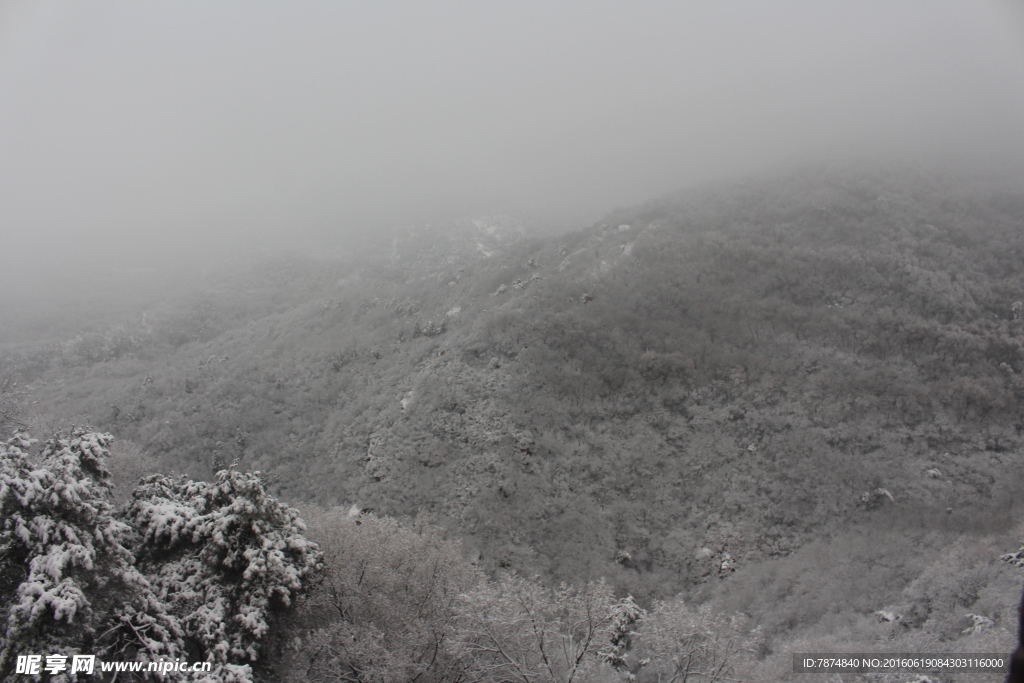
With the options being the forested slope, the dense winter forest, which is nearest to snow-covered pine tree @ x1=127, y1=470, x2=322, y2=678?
the dense winter forest

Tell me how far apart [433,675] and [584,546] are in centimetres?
1121

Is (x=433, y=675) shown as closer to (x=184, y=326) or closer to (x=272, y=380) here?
(x=272, y=380)

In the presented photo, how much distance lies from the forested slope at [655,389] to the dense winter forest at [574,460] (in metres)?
0.22

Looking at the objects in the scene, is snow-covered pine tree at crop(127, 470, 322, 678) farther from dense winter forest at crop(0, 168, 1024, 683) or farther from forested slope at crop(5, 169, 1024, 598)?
forested slope at crop(5, 169, 1024, 598)

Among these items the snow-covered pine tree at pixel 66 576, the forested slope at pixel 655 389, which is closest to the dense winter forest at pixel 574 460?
the snow-covered pine tree at pixel 66 576

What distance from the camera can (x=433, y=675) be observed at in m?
16.2

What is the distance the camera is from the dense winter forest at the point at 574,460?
48.9 feet

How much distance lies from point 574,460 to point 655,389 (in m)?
7.58

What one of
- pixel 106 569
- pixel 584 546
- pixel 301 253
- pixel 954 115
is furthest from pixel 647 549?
pixel 954 115

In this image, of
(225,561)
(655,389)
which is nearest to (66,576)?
(225,561)

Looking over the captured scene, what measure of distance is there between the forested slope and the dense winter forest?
0.22 meters

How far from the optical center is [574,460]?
29.4 m

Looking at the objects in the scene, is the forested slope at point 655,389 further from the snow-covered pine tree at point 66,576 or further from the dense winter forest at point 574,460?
the snow-covered pine tree at point 66,576

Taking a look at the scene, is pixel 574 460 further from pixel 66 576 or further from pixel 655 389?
pixel 66 576
